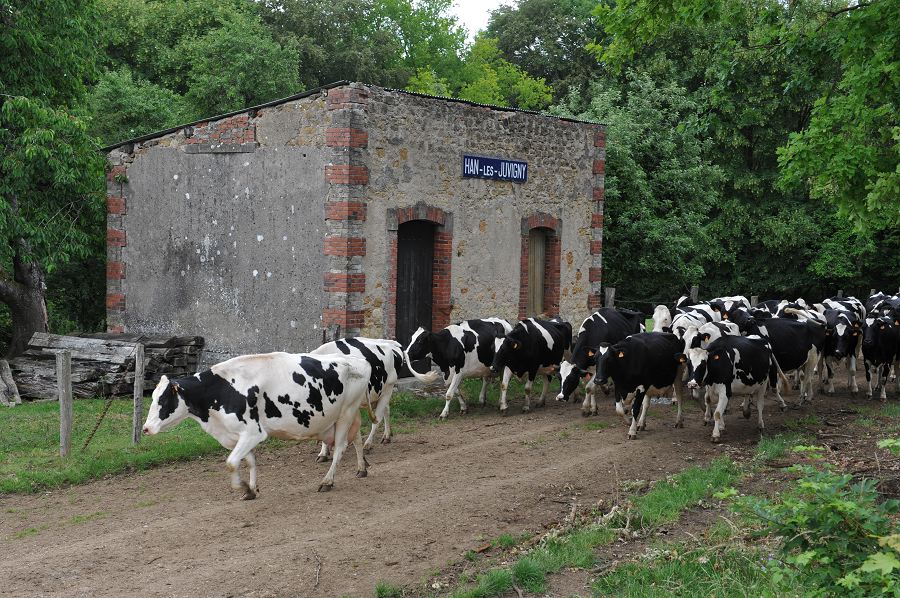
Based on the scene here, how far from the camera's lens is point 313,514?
952 centimetres

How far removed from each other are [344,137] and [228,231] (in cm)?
297

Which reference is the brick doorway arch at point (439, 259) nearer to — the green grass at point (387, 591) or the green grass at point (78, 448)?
the green grass at point (78, 448)

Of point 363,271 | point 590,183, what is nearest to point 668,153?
point 590,183

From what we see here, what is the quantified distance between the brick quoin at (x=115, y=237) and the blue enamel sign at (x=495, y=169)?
668cm

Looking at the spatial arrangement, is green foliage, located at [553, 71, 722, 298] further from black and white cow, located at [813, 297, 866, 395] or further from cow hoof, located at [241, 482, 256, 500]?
cow hoof, located at [241, 482, 256, 500]

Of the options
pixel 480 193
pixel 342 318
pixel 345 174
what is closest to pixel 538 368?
pixel 342 318

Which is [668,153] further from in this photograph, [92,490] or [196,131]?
[92,490]

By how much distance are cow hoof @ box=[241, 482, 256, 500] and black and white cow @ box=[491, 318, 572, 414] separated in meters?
6.36

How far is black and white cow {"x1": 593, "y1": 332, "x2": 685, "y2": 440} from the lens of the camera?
13.9m

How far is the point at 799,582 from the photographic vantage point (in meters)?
6.64

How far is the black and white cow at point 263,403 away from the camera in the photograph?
32.4ft

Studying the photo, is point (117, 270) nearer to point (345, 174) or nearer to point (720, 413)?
point (345, 174)

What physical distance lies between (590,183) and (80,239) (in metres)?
10.4

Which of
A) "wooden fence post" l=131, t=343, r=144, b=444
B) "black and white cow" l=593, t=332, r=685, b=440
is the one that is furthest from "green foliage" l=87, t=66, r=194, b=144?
"black and white cow" l=593, t=332, r=685, b=440
